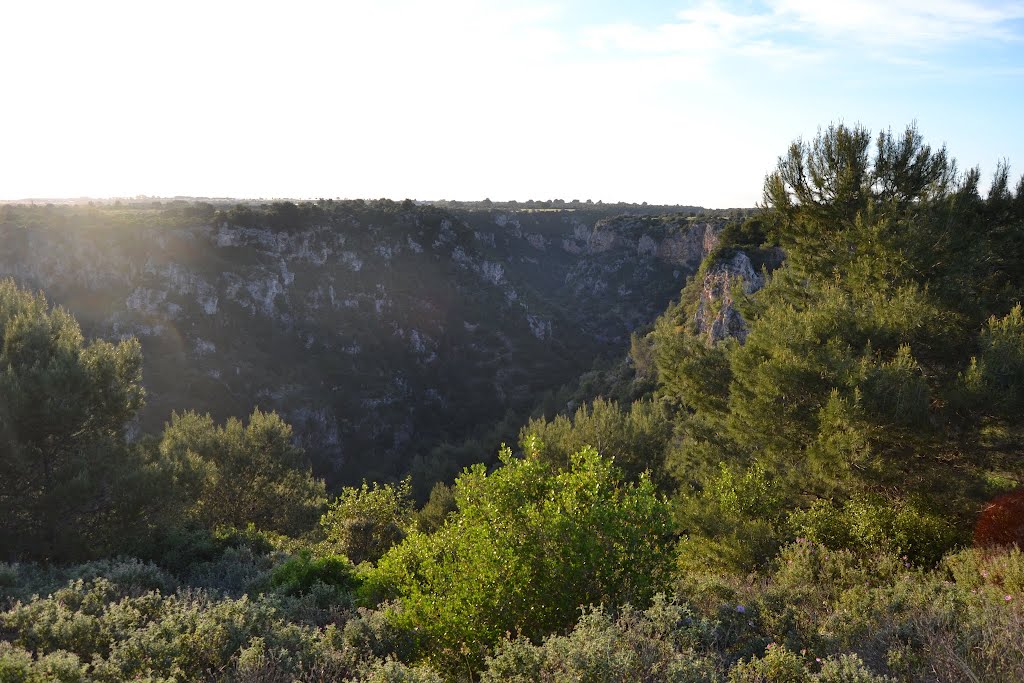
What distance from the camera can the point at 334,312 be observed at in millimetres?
90125

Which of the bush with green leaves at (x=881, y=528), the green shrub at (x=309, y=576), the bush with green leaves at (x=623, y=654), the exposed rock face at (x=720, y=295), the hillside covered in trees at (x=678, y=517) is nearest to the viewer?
the bush with green leaves at (x=623, y=654)

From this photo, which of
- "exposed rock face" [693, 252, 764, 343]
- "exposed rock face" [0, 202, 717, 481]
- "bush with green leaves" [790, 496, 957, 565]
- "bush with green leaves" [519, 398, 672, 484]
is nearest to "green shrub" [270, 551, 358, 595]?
"bush with green leaves" [790, 496, 957, 565]

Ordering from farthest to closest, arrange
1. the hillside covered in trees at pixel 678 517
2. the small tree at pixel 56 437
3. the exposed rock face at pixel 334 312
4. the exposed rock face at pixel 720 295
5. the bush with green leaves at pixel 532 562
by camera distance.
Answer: the exposed rock face at pixel 334 312, the exposed rock face at pixel 720 295, the small tree at pixel 56 437, the bush with green leaves at pixel 532 562, the hillside covered in trees at pixel 678 517

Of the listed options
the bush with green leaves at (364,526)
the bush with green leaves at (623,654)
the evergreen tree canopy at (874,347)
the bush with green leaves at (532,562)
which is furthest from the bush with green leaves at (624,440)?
the bush with green leaves at (623,654)

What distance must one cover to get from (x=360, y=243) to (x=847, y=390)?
311 feet

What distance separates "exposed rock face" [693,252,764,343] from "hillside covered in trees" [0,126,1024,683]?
25.5 meters

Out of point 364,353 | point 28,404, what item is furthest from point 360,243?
point 28,404

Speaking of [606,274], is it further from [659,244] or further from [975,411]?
[975,411]

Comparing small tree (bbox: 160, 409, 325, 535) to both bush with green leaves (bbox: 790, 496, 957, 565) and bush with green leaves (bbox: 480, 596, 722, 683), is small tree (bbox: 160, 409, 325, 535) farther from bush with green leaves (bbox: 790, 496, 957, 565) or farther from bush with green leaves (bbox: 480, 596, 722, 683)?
bush with green leaves (bbox: 480, 596, 722, 683)

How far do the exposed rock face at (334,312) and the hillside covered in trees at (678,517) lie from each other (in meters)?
47.3

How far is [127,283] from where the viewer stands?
7619cm

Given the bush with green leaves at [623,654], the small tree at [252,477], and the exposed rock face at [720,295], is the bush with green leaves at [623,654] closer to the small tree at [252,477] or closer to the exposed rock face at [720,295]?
the small tree at [252,477]

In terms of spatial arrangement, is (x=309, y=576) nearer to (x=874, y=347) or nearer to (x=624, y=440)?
(x=874, y=347)

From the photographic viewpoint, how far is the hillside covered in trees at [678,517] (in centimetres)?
562
